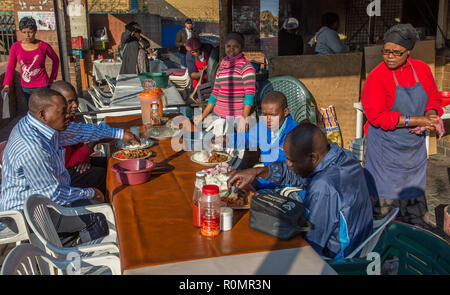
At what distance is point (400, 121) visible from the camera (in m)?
3.16

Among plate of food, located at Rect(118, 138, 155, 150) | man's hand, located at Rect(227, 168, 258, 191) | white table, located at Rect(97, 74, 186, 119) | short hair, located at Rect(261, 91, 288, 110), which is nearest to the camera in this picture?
man's hand, located at Rect(227, 168, 258, 191)

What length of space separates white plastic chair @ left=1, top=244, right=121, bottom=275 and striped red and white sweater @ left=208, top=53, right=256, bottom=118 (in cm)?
252

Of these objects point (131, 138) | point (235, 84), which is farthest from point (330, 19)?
point (131, 138)

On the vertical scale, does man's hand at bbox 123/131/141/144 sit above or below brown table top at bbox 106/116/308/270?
above

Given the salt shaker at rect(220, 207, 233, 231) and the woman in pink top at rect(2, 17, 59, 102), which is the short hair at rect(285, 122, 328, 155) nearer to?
the salt shaker at rect(220, 207, 233, 231)

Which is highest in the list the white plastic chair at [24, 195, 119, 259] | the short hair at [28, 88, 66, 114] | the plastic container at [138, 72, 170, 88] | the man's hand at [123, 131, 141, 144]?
the plastic container at [138, 72, 170, 88]

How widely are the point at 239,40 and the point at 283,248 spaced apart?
120 inches

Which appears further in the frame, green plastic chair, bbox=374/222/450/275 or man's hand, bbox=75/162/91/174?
man's hand, bbox=75/162/91/174

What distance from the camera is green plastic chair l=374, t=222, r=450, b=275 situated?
199 cm

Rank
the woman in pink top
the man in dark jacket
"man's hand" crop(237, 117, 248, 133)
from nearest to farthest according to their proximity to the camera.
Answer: "man's hand" crop(237, 117, 248, 133), the woman in pink top, the man in dark jacket

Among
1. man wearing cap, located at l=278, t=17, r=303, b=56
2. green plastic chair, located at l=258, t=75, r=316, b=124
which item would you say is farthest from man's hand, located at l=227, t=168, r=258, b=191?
man wearing cap, located at l=278, t=17, r=303, b=56

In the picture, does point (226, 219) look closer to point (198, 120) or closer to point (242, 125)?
point (242, 125)

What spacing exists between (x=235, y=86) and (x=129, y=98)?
2103 mm
